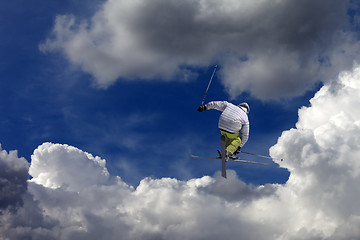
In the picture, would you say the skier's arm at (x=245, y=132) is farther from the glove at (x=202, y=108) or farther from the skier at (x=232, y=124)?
the glove at (x=202, y=108)

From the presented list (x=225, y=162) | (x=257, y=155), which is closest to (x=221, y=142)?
(x=225, y=162)

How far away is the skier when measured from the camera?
79.9ft

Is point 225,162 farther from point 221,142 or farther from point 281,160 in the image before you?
point 281,160

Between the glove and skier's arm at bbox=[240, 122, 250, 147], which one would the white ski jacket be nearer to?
skier's arm at bbox=[240, 122, 250, 147]

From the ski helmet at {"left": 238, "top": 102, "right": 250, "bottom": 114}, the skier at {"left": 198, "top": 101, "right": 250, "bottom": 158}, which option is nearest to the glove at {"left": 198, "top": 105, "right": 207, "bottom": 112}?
the skier at {"left": 198, "top": 101, "right": 250, "bottom": 158}

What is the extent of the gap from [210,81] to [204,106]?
251cm

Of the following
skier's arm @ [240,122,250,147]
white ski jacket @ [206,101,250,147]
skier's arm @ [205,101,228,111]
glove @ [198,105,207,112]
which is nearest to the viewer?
white ski jacket @ [206,101,250,147]

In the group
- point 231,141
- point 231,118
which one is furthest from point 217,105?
point 231,141

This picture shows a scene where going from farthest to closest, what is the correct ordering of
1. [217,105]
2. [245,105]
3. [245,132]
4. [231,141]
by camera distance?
[245,105] → [245,132] → [231,141] → [217,105]

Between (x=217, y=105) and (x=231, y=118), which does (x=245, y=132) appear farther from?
(x=217, y=105)

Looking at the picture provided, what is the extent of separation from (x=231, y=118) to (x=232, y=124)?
1.24 feet

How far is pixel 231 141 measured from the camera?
25047 mm

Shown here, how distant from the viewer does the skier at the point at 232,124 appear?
2434cm

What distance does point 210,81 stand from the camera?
22.6m
